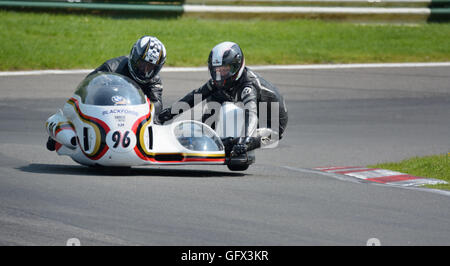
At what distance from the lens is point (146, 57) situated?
8.94m

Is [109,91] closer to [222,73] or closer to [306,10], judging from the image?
[222,73]

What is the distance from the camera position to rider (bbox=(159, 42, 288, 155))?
8742mm

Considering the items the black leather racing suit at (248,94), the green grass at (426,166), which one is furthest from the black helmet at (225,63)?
the green grass at (426,166)

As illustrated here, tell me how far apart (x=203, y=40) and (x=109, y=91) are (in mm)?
11386

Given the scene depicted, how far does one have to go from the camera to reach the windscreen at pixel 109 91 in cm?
794

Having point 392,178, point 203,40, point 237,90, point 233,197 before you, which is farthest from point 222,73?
point 203,40

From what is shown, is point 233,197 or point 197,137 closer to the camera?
point 233,197

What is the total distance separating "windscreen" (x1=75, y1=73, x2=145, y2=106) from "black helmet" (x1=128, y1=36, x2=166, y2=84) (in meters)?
0.63

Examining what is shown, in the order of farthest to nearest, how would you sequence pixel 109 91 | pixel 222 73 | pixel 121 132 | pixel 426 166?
pixel 426 166
pixel 222 73
pixel 109 91
pixel 121 132

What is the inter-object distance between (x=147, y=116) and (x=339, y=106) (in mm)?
7029

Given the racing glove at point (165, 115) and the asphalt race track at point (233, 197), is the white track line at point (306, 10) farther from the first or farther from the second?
the racing glove at point (165, 115)
